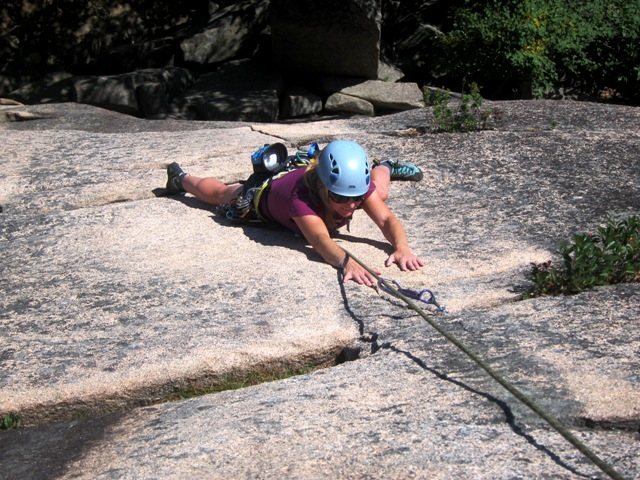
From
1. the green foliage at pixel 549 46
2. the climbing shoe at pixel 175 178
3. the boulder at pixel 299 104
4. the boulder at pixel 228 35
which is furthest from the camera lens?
the boulder at pixel 228 35

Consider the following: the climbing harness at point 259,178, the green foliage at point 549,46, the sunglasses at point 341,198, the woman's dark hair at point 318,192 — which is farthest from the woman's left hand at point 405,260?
the green foliage at point 549,46

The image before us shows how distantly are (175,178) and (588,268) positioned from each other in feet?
10.2

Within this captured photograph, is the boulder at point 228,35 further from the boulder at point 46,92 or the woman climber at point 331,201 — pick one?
the woman climber at point 331,201

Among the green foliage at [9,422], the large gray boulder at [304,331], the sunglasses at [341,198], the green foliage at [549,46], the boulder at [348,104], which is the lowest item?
the green foliage at [9,422]

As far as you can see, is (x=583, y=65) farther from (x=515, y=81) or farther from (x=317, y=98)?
(x=317, y=98)

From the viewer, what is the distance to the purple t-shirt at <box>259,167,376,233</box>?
17.7ft

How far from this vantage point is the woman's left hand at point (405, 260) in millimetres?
5086

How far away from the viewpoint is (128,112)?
468 inches

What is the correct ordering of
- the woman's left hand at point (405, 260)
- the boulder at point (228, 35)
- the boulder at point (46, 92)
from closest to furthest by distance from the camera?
the woman's left hand at point (405, 260) → the boulder at point (46, 92) → the boulder at point (228, 35)

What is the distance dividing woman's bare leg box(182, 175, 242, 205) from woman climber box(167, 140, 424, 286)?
5cm

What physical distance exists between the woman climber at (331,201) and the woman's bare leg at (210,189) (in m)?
0.05

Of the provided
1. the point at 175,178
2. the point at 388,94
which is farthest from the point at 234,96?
the point at 175,178

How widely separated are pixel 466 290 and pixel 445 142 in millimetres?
2826

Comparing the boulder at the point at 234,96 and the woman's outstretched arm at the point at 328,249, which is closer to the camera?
the woman's outstretched arm at the point at 328,249
